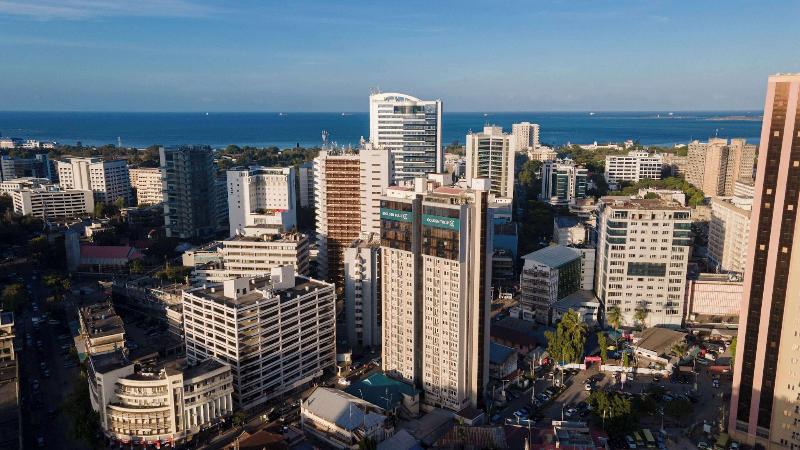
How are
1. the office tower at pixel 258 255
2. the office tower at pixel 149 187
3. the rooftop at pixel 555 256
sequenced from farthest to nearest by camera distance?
the office tower at pixel 149 187 → the rooftop at pixel 555 256 → the office tower at pixel 258 255

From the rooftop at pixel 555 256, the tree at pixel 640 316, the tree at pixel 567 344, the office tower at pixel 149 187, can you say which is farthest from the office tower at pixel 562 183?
the office tower at pixel 149 187

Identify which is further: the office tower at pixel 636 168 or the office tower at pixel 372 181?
the office tower at pixel 636 168

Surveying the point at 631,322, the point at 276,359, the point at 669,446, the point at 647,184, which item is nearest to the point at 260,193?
the point at 276,359

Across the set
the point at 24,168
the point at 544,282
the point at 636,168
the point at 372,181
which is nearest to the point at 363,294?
the point at 372,181

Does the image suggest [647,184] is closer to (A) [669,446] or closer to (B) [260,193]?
(B) [260,193]

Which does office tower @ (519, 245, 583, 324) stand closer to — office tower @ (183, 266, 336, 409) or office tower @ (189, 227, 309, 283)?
office tower @ (183, 266, 336, 409)

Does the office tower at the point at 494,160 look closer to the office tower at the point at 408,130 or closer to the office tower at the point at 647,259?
the office tower at the point at 408,130
